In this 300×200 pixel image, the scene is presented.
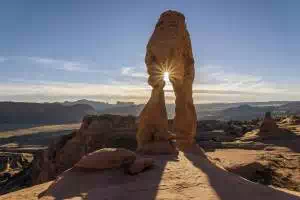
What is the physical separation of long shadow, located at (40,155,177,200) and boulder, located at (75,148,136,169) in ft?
0.62

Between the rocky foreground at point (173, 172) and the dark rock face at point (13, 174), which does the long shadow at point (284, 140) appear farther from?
the dark rock face at point (13, 174)

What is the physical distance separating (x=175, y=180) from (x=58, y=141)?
1973cm

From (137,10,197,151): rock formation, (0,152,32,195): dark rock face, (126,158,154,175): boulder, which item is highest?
(137,10,197,151): rock formation

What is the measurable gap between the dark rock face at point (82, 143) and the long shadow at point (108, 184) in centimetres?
1437

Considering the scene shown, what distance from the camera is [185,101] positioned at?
17406mm

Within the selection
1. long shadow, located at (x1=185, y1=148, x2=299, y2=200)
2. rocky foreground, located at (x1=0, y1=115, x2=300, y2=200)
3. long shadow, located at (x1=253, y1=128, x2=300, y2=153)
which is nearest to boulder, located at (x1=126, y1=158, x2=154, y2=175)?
rocky foreground, located at (x1=0, y1=115, x2=300, y2=200)

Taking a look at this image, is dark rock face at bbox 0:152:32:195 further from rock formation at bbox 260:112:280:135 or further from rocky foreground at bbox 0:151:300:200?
rock formation at bbox 260:112:280:135

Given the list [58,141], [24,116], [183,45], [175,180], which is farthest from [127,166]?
[24,116]

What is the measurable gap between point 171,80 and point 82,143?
11.7 m

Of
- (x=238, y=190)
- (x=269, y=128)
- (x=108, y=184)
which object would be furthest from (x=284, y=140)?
(x=108, y=184)

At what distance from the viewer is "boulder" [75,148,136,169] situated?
1035 cm

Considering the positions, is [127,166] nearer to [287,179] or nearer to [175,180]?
[175,180]

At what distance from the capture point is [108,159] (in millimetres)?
10445

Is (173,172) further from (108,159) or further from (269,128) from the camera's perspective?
(269,128)
